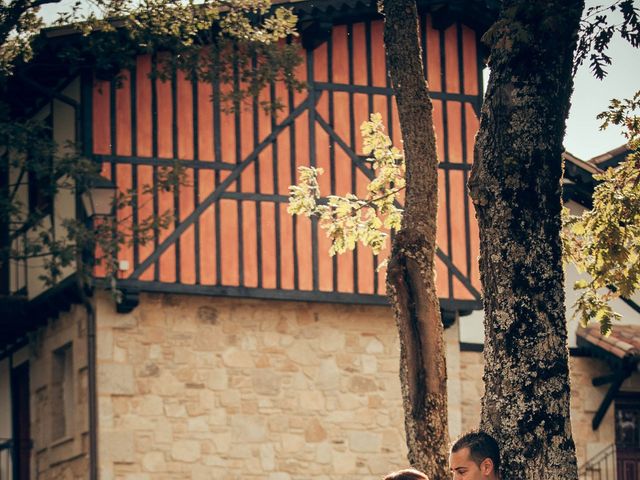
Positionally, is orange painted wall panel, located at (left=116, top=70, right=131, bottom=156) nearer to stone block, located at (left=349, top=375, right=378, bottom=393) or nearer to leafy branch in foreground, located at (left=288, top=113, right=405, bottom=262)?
stone block, located at (left=349, top=375, right=378, bottom=393)

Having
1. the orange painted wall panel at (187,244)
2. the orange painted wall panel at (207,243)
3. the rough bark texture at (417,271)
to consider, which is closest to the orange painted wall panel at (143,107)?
the orange painted wall panel at (187,244)

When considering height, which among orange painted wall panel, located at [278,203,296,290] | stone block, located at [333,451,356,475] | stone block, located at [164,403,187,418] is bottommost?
stone block, located at [333,451,356,475]

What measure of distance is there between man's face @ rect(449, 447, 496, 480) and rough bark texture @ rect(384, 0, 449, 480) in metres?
2.73

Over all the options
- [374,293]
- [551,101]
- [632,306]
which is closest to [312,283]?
[374,293]

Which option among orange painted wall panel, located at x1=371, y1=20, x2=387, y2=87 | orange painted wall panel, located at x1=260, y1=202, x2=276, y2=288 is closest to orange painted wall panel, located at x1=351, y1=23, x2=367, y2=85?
orange painted wall panel, located at x1=371, y1=20, x2=387, y2=87

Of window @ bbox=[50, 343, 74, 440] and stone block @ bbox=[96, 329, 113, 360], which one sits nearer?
stone block @ bbox=[96, 329, 113, 360]

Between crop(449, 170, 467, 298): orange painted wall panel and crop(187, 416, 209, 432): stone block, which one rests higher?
crop(449, 170, 467, 298): orange painted wall panel

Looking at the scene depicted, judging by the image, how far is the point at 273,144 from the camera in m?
19.8

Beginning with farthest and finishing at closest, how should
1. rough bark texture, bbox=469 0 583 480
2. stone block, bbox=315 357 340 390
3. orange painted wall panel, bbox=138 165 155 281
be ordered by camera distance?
stone block, bbox=315 357 340 390, orange painted wall panel, bbox=138 165 155 281, rough bark texture, bbox=469 0 583 480

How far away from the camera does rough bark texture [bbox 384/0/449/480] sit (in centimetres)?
1138

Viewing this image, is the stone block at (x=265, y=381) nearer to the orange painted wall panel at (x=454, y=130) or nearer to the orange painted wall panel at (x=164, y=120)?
the orange painted wall panel at (x=164, y=120)

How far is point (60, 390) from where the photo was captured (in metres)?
20.6

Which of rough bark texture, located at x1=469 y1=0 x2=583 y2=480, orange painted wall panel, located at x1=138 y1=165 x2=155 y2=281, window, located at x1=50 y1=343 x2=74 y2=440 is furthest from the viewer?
window, located at x1=50 y1=343 x2=74 y2=440

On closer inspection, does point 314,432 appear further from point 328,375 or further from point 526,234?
point 526,234
